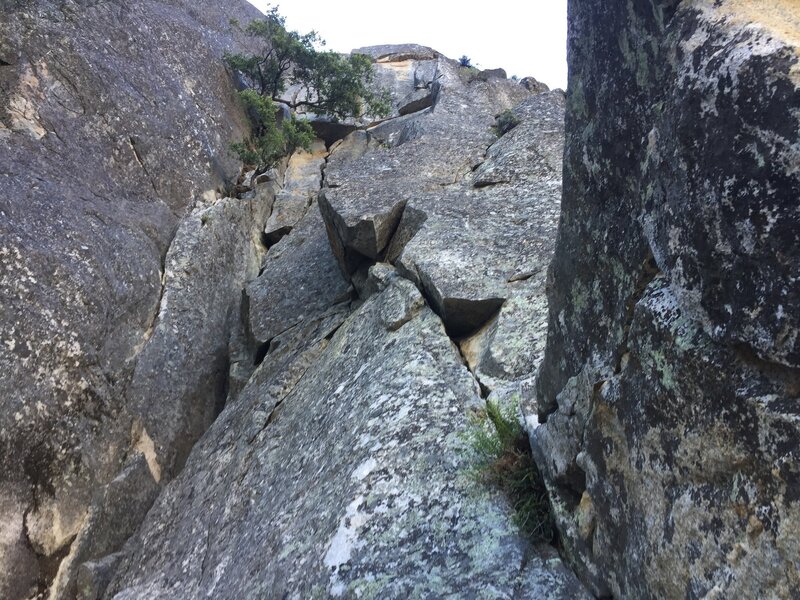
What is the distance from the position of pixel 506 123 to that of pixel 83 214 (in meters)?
7.48

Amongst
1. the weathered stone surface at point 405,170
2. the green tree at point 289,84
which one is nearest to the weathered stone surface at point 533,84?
the weathered stone surface at point 405,170

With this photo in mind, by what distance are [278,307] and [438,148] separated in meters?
4.22

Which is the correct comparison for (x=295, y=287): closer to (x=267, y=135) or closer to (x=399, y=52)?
(x=267, y=135)

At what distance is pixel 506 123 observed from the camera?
1395cm

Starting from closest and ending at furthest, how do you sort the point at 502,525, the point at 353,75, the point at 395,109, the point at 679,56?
the point at 679,56 → the point at 502,525 → the point at 353,75 → the point at 395,109

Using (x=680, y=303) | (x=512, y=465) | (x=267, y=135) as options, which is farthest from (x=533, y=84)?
(x=680, y=303)

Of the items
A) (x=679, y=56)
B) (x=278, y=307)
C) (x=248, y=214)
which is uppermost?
(x=679, y=56)

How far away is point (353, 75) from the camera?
19.8 meters

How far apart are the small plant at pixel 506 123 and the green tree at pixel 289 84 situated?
16.3 ft

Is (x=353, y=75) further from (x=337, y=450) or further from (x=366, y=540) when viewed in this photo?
(x=366, y=540)

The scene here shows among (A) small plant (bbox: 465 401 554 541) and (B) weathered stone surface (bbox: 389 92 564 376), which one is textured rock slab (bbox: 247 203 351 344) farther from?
(A) small plant (bbox: 465 401 554 541)

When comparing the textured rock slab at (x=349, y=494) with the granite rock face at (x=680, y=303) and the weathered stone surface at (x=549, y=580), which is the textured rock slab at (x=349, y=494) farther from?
the granite rock face at (x=680, y=303)

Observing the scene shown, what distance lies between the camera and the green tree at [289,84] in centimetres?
1673

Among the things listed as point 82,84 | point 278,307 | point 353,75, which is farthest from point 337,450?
point 353,75
